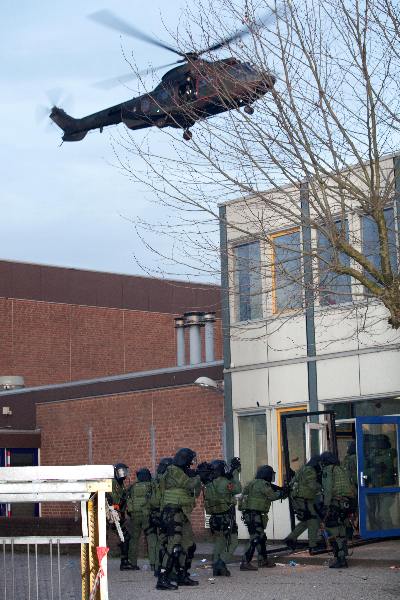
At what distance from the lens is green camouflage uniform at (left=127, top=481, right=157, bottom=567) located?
57.7ft

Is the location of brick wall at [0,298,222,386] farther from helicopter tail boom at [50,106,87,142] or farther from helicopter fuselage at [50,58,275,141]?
helicopter fuselage at [50,58,275,141]

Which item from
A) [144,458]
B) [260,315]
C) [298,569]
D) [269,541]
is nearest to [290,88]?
[298,569]

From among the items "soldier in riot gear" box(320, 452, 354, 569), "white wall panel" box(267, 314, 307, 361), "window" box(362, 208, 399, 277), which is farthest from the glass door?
"window" box(362, 208, 399, 277)

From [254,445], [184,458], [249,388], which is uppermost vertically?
[249,388]

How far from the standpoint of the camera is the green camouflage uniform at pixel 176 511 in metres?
15.2

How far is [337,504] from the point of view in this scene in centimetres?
1642

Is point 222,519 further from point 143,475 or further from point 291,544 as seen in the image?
point 291,544

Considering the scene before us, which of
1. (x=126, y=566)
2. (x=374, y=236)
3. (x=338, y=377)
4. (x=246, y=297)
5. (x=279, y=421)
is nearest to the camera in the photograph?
(x=126, y=566)

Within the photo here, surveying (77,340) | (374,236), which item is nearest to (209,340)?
(77,340)

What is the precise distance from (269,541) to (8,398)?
11638mm

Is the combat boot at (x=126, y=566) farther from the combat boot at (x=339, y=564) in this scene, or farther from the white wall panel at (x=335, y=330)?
the white wall panel at (x=335, y=330)

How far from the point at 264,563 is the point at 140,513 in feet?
7.06

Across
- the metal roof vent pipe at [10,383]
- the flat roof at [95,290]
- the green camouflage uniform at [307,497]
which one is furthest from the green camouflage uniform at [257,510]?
the flat roof at [95,290]

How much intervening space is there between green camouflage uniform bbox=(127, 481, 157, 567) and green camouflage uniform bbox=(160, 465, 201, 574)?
2018 millimetres
